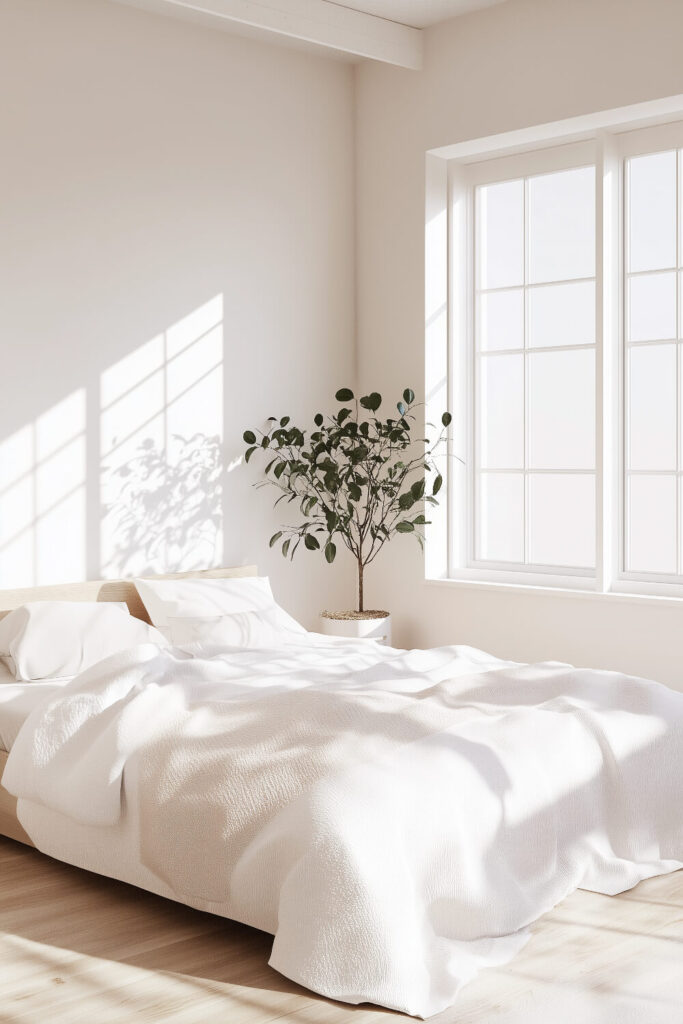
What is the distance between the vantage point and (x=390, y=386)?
613 cm

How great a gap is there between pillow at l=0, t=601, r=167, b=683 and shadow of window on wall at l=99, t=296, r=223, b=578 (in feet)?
2.19

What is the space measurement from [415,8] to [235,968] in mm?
4498

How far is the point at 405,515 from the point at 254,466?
84 cm

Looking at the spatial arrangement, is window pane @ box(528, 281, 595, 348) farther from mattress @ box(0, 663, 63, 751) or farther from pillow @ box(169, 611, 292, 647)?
mattress @ box(0, 663, 63, 751)

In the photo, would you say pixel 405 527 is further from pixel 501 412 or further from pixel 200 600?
pixel 200 600

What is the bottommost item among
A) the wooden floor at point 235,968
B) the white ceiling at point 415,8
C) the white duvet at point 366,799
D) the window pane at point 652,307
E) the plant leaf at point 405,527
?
the wooden floor at point 235,968

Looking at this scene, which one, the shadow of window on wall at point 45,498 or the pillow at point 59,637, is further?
the shadow of window on wall at point 45,498

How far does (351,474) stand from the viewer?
18.9 ft

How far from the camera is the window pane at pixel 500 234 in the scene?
5.80 metres

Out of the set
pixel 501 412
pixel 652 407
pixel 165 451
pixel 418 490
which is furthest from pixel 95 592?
pixel 652 407

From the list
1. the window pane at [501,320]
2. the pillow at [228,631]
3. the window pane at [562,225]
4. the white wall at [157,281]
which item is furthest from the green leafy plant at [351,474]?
the window pane at [562,225]

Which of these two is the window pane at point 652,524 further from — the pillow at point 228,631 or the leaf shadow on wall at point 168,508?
the leaf shadow on wall at point 168,508

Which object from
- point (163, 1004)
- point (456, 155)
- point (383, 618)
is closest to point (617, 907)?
point (163, 1004)

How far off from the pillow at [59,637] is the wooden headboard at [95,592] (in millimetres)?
148
